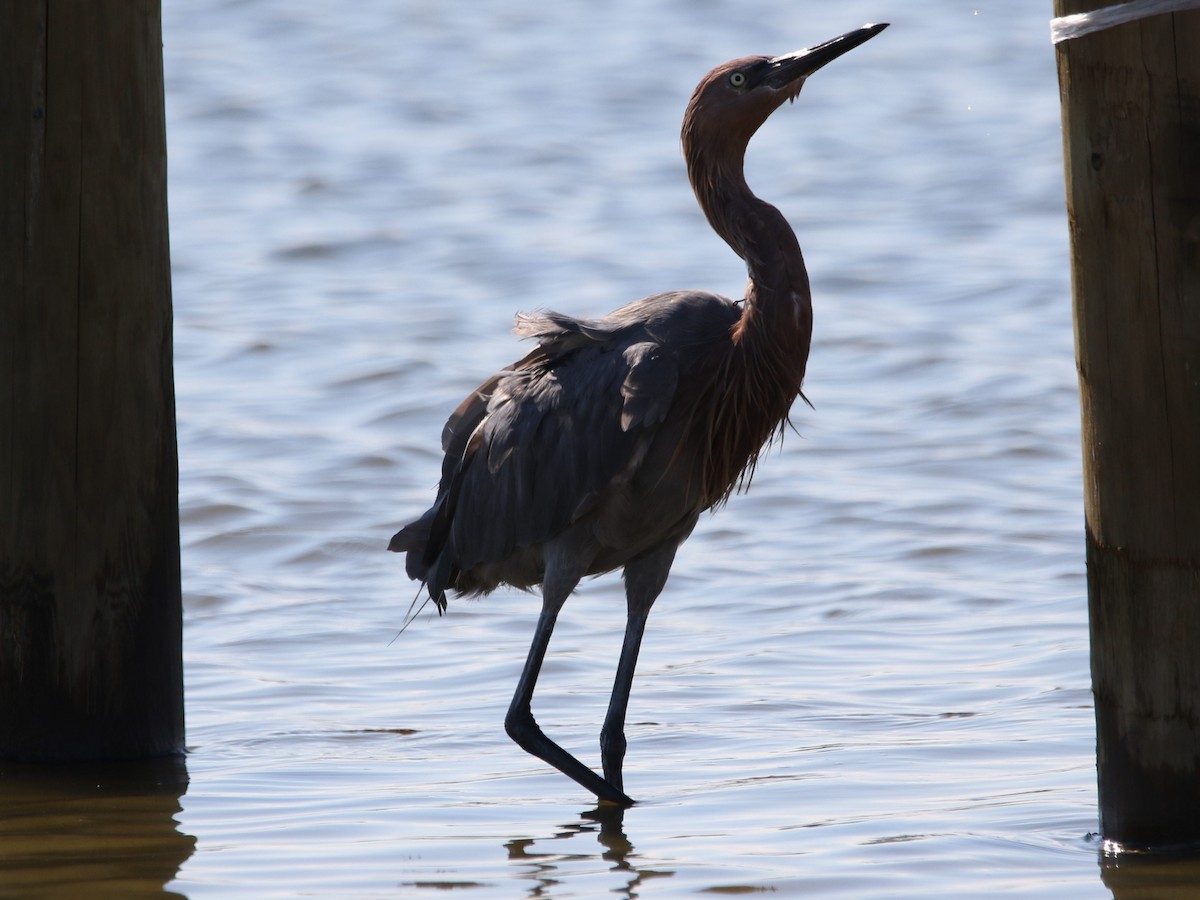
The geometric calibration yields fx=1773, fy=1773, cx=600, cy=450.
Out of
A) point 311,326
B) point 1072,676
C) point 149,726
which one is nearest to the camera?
point 149,726

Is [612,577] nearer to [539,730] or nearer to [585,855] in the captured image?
[539,730]

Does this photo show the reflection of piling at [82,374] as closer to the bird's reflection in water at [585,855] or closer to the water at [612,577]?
the water at [612,577]

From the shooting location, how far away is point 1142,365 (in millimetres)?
4164

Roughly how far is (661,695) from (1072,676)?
5.15 feet

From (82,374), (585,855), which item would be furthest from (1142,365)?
(82,374)

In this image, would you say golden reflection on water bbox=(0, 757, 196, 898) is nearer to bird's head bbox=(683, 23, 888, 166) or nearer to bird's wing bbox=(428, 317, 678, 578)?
bird's wing bbox=(428, 317, 678, 578)

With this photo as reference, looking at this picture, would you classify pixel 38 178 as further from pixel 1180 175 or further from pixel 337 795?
pixel 1180 175

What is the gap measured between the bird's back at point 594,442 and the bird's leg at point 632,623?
66mm

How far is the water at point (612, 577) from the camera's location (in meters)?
5.12

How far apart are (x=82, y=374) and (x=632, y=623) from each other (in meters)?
1.94

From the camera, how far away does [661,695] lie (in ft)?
22.6

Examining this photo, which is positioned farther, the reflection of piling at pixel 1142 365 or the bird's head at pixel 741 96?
the bird's head at pixel 741 96

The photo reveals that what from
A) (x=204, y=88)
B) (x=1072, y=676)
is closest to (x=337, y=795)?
(x=1072, y=676)

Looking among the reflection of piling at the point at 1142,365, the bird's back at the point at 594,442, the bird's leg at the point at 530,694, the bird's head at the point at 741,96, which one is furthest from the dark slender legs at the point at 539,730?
the reflection of piling at the point at 1142,365
